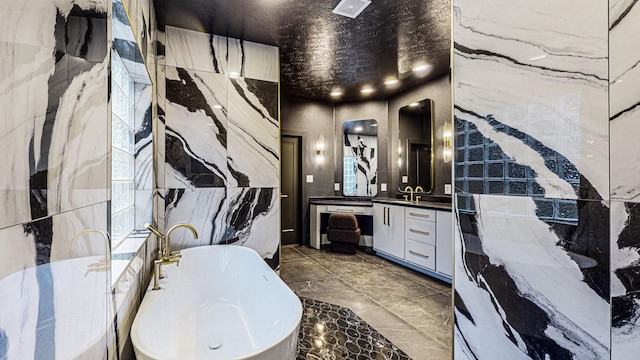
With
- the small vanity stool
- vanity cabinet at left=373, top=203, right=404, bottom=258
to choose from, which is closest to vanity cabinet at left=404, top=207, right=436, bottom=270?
vanity cabinet at left=373, top=203, right=404, bottom=258

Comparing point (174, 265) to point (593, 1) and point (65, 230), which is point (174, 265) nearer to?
point (65, 230)

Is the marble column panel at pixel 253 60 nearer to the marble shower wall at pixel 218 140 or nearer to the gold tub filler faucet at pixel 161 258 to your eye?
the marble shower wall at pixel 218 140

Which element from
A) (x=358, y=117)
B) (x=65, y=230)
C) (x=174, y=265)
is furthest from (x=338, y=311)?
(x=358, y=117)

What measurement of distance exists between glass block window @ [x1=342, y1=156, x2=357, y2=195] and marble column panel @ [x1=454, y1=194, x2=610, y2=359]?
12.6 feet

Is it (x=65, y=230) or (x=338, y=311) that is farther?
(x=338, y=311)

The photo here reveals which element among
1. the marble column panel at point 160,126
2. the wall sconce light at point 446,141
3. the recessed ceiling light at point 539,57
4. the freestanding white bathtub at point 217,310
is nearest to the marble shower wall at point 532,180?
the recessed ceiling light at point 539,57

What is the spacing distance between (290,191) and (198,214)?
99.2 inches

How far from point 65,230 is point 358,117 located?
193 inches

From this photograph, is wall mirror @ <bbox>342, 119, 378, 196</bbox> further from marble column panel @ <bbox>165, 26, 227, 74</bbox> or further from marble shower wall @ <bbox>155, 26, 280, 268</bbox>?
marble column panel @ <bbox>165, 26, 227, 74</bbox>

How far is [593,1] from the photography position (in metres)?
0.94

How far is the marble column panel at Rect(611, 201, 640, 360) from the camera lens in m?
0.85

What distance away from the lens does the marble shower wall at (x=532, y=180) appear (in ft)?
3.09

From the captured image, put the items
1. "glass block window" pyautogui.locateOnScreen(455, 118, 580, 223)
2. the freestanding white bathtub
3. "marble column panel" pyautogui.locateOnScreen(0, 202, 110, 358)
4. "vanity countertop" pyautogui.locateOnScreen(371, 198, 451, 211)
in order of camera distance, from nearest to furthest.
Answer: "marble column panel" pyautogui.locateOnScreen(0, 202, 110, 358)
"glass block window" pyautogui.locateOnScreen(455, 118, 580, 223)
the freestanding white bathtub
"vanity countertop" pyautogui.locateOnScreen(371, 198, 451, 211)

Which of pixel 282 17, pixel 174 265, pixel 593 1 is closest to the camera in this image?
pixel 593 1
